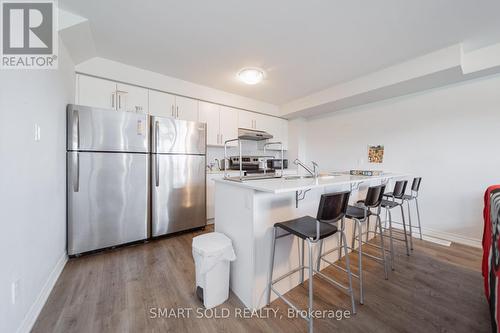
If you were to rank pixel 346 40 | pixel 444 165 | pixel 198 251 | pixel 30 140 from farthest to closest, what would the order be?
1. pixel 444 165
2. pixel 346 40
3. pixel 198 251
4. pixel 30 140

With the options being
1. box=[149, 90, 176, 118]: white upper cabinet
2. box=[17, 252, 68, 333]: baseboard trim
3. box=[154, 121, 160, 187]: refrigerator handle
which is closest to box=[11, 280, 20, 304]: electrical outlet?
box=[17, 252, 68, 333]: baseboard trim

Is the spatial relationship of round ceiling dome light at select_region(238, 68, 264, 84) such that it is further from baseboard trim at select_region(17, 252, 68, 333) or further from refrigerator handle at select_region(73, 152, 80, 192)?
baseboard trim at select_region(17, 252, 68, 333)

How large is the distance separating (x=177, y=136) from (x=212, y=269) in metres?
2.06

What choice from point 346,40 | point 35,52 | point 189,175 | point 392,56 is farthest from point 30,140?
point 392,56

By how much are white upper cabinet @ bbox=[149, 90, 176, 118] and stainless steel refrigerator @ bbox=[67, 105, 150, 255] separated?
0.47 metres

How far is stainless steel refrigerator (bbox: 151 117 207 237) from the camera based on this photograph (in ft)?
8.97

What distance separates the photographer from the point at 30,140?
4.49ft

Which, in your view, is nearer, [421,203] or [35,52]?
[35,52]

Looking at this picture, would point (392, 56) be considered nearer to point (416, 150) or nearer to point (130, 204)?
→ point (416, 150)

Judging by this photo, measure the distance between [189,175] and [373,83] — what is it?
10.5 ft

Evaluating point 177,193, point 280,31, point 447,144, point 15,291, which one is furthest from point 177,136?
point 447,144

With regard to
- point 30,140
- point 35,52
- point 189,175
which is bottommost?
point 189,175

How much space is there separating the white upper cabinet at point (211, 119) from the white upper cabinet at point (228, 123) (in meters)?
0.09

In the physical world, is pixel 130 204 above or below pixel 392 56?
below
